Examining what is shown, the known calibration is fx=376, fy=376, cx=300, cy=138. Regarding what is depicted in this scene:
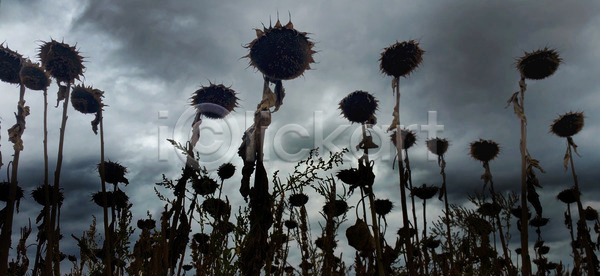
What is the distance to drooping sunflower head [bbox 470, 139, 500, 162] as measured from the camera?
30.3ft

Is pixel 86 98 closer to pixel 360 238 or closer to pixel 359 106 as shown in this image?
pixel 359 106

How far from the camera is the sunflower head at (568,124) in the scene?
8719 mm

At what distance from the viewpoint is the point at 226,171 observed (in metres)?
8.08

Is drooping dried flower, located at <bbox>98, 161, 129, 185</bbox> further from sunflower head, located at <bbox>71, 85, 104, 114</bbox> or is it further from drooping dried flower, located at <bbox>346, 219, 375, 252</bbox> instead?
drooping dried flower, located at <bbox>346, 219, 375, 252</bbox>

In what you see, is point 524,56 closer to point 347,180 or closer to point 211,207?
point 347,180

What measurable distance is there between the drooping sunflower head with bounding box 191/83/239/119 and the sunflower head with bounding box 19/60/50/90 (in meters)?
2.47

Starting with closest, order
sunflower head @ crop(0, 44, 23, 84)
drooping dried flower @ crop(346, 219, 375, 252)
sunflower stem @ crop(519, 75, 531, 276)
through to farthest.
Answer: drooping dried flower @ crop(346, 219, 375, 252), sunflower stem @ crop(519, 75, 531, 276), sunflower head @ crop(0, 44, 23, 84)

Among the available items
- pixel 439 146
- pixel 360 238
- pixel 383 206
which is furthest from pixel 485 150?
pixel 360 238

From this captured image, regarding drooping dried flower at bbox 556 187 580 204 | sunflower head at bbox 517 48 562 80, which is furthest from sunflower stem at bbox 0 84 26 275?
drooping dried flower at bbox 556 187 580 204

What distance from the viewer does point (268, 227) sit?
3678 millimetres

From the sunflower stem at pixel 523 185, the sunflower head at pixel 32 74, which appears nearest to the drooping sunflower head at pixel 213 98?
the sunflower head at pixel 32 74

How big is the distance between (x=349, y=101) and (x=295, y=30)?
234 cm

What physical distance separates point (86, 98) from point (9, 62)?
137cm

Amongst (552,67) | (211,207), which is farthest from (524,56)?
(211,207)
